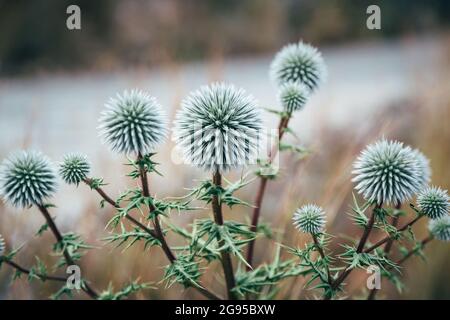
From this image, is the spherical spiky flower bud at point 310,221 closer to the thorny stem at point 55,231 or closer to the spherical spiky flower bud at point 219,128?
the spherical spiky flower bud at point 219,128

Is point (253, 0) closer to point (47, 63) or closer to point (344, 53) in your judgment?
point (344, 53)

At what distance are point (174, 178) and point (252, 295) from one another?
1.89m

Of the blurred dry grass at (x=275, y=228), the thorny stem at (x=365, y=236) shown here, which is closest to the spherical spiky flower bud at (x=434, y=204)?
the thorny stem at (x=365, y=236)

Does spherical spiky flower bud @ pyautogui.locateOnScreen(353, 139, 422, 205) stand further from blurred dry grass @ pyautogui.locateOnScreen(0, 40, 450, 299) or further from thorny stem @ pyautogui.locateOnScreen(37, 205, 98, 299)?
thorny stem @ pyautogui.locateOnScreen(37, 205, 98, 299)

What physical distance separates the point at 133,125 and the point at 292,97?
759 mm

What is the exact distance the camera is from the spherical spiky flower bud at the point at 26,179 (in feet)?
6.25

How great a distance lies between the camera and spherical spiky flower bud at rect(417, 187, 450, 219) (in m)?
1.80

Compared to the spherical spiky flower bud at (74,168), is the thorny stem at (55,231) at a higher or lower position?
lower

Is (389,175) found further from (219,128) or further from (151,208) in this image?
(151,208)

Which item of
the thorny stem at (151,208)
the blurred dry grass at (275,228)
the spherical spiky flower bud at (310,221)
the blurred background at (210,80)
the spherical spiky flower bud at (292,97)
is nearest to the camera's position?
the thorny stem at (151,208)

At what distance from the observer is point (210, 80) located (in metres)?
3.87

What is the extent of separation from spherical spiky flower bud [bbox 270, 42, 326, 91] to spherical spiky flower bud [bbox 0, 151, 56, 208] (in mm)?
1189

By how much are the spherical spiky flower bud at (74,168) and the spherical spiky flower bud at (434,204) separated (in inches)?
46.6
